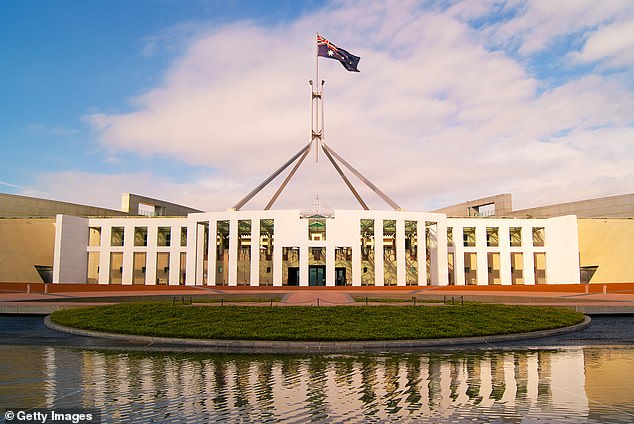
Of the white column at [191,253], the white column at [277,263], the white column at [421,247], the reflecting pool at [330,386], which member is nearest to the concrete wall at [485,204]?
the white column at [421,247]

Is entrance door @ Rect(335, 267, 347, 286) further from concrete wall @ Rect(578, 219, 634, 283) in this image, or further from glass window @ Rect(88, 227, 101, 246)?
glass window @ Rect(88, 227, 101, 246)

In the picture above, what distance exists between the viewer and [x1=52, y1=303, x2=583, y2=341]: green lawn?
13.8 meters

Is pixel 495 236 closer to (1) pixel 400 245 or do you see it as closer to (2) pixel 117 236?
(1) pixel 400 245

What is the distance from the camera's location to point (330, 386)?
332 inches

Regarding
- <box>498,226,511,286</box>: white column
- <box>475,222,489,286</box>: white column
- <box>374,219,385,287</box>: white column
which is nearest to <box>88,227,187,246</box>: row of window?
<box>374,219,385,287</box>: white column

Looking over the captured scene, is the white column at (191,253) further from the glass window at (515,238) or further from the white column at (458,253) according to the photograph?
the glass window at (515,238)

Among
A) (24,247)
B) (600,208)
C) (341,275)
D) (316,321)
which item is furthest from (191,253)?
(600,208)

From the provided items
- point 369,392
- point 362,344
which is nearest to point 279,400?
point 369,392

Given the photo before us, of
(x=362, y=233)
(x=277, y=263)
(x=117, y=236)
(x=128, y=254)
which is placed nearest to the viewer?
(x=277, y=263)

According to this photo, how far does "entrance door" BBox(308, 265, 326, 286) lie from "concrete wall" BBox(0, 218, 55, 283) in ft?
83.6

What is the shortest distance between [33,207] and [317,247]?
30851 mm

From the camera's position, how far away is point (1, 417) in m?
6.49

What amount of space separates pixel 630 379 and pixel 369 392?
4.95m

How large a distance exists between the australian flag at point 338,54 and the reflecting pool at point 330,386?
36.1 metres
